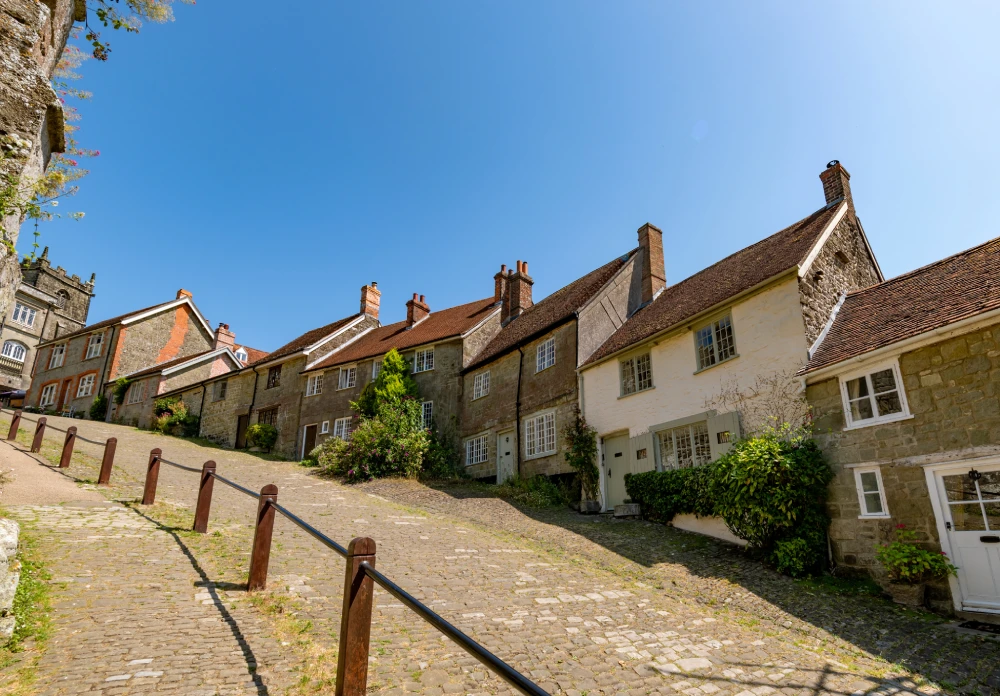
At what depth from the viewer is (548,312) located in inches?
968

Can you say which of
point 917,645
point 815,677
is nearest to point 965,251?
point 917,645

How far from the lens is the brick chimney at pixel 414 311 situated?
32344 millimetres

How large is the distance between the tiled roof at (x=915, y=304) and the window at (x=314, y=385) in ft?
78.4

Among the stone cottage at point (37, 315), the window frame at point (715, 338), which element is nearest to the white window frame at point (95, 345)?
the stone cottage at point (37, 315)

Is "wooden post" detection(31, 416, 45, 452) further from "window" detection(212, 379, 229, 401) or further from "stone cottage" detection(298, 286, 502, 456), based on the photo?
"window" detection(212, 379, 229, 401)

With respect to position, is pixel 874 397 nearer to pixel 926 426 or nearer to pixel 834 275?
pixel 926 426

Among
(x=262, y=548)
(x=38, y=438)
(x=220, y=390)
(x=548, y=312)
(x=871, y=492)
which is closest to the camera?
(x=262, y=548)

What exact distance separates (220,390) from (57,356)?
16471mm

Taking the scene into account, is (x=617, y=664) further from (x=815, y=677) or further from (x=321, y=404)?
(x=321, y=404)

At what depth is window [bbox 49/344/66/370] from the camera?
4116 centimetres

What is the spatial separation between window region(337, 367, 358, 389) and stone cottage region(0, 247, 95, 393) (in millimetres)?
27332

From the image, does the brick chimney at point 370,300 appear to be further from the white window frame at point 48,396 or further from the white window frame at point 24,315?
the white window frame at point 24,315

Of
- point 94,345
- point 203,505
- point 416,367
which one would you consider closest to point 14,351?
point 94,345

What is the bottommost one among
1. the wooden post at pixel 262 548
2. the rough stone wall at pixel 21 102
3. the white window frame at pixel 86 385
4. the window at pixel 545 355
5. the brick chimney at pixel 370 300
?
the wooden post at pixel 262 548
